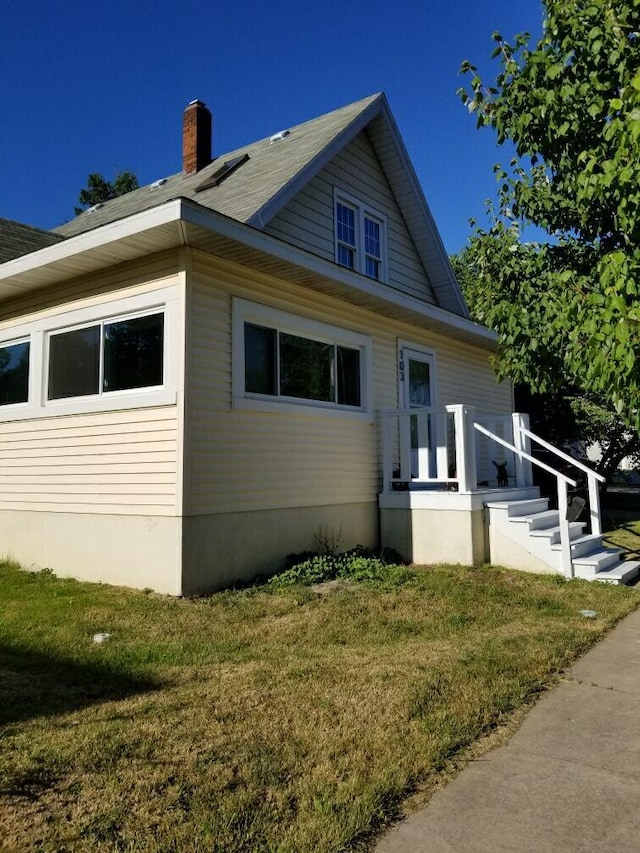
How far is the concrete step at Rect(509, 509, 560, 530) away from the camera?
27.3 feet

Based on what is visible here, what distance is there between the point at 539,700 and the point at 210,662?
7.50 feet

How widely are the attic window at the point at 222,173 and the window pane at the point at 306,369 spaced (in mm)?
4055

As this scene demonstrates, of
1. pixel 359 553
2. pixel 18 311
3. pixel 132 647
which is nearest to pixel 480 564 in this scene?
pixel 359 553

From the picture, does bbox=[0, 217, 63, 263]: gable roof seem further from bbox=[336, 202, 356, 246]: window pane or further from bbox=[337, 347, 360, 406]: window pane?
bbox=[337, 347, 360, 406]: window pane

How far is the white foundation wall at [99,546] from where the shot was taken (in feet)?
22.4

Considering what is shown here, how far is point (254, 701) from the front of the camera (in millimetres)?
3826

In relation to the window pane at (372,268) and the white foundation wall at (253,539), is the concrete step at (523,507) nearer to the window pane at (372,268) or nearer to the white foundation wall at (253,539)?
the white foundation wall at (253,539)

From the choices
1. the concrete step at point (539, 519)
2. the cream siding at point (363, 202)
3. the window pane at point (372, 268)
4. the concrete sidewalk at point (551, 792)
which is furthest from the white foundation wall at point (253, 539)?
the window pane at point (372, 268)

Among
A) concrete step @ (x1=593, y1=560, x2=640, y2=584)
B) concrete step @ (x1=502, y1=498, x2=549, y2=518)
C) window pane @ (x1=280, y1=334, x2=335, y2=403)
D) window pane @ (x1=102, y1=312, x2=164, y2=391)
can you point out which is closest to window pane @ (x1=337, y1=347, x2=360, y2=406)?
window pane @ (x1=280, y1=334, x2=335, y2=403)

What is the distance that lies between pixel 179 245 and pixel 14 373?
367cm

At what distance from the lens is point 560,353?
6879 mm

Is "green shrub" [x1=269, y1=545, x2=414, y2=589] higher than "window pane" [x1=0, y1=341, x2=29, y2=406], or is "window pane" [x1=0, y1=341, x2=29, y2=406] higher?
"window pane" [x1=0, y1=341, x2=29, y2=406]

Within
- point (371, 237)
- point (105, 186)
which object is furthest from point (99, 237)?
point (105, 186)

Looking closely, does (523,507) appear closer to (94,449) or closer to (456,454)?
(456,454)
